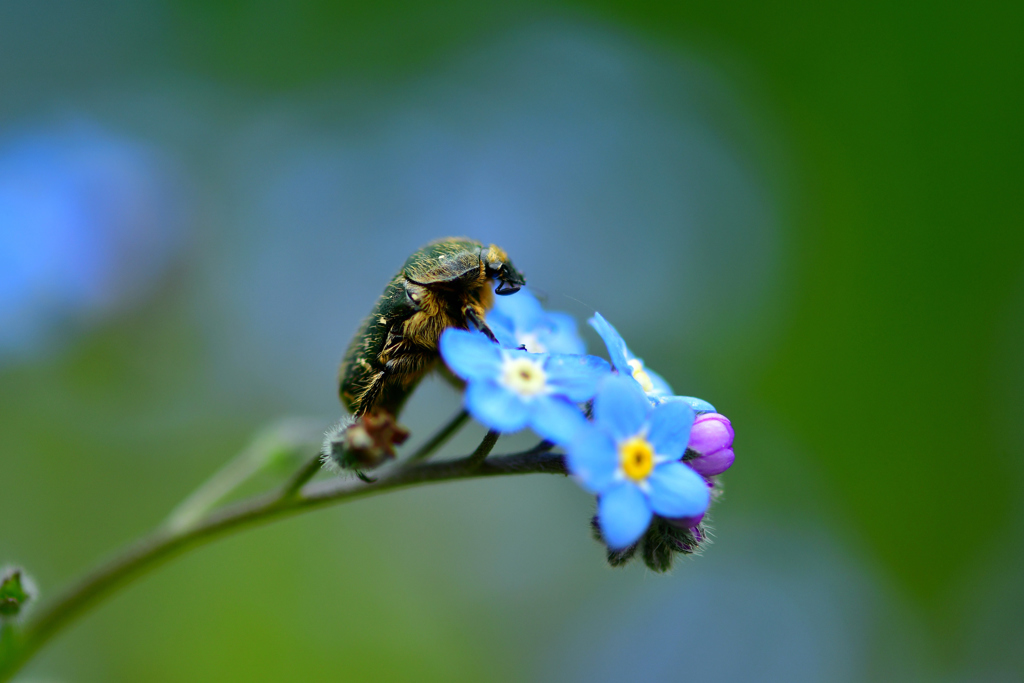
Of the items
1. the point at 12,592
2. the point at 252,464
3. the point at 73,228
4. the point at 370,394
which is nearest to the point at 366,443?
the point at 370,394

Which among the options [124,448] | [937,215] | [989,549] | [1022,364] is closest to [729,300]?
[937,215]

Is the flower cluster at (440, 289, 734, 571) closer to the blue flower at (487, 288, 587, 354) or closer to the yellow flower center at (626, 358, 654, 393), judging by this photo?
the yellow flower center at (626, 358, 654, 393)

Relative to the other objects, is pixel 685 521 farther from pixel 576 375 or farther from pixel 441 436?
pixel 441 436

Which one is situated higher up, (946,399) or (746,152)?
(746,152)

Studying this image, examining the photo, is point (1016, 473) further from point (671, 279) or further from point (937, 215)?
point (671, 279)

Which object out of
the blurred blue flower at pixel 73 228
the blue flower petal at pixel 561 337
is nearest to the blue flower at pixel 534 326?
the blue flower petal at pixel 561 337

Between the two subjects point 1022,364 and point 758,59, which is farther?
point 758,59
